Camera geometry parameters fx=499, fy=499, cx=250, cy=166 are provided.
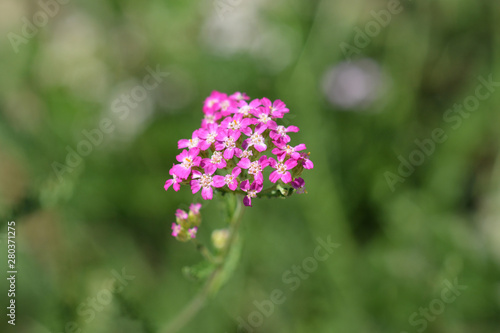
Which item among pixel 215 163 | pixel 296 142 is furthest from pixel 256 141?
pixel 296 142

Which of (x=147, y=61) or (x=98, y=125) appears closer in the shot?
(x=98, y=125)

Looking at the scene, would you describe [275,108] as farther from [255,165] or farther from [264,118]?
[255,165]

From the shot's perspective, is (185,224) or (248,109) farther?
(185,224)

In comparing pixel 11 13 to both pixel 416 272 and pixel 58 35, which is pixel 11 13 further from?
pixel 416 272

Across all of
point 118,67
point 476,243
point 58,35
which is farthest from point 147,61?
point 476,243

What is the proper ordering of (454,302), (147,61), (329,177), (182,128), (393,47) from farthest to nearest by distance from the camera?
(147,61) < (393,47) < (182,128) < (329,177) < (454,302)

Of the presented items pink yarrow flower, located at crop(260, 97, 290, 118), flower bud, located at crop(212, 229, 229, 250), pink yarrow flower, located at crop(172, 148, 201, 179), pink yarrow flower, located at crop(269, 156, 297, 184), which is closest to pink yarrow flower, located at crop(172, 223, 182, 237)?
flower bud, located at crop(212, 229, 229, 250)
